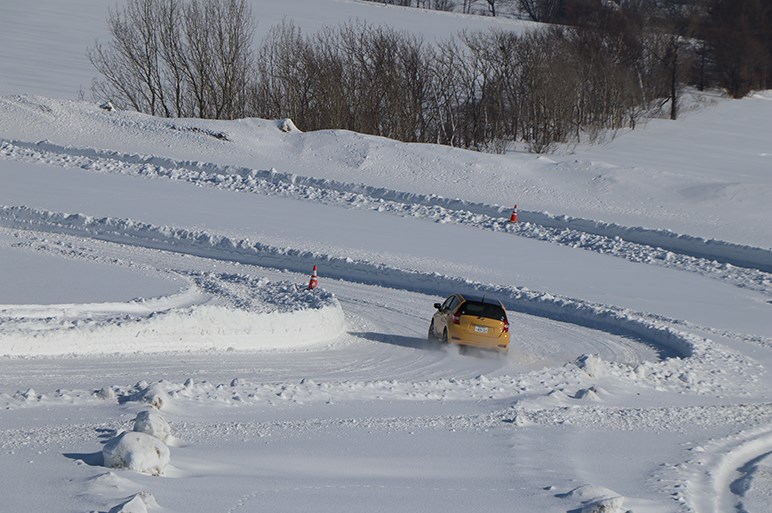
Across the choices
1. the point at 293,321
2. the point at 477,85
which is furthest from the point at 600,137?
the point at 293,321

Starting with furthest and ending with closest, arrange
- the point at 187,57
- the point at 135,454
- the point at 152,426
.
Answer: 1. the point at 187,57
2. the point at 152,426
3. the point at 135,454

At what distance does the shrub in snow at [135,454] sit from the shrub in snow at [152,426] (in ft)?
2.69

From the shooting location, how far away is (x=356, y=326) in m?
24.2

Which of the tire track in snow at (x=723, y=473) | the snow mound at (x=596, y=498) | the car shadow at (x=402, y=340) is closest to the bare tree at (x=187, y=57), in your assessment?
the car shadow at (x=402, y=340)

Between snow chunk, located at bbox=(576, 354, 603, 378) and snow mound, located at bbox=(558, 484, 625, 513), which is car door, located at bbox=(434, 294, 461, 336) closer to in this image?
snow chunk, located at bbox=(576, 354, 603, 378)

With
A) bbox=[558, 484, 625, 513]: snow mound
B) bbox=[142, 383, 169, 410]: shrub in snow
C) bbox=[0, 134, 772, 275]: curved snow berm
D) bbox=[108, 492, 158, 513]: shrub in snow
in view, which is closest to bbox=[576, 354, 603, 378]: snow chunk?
bbox=[558, 484, 625, 513]: snow mound

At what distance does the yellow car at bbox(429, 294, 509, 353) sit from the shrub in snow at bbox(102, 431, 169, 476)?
36.3 feet

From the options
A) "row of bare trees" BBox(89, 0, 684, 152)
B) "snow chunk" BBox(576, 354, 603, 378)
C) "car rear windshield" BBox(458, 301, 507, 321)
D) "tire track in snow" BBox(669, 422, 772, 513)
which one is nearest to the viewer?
"tire track in snow" BBox(669, 422, 772, 513)

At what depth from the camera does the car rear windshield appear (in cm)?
2283

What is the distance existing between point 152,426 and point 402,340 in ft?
35.4

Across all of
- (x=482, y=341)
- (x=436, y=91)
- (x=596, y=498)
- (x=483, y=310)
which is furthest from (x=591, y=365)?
(x=436, y=91)

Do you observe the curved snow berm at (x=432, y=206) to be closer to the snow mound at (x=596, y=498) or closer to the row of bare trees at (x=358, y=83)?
the row of bare trees at (x=358, y=83)

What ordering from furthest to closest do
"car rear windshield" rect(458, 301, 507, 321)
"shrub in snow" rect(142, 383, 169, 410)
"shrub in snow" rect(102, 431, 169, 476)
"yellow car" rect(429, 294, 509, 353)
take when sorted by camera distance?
1. "car rear windshield" rect(458, 301, 507, 321)
2. "yellow car" rect(429, 294, 509, 353)
3. "shrub in snow" rect(142, 383, 169, 410)
4. "shrub in snow" rect(102, 431, 169, 476)

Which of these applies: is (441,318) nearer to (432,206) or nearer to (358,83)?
(432,206)
